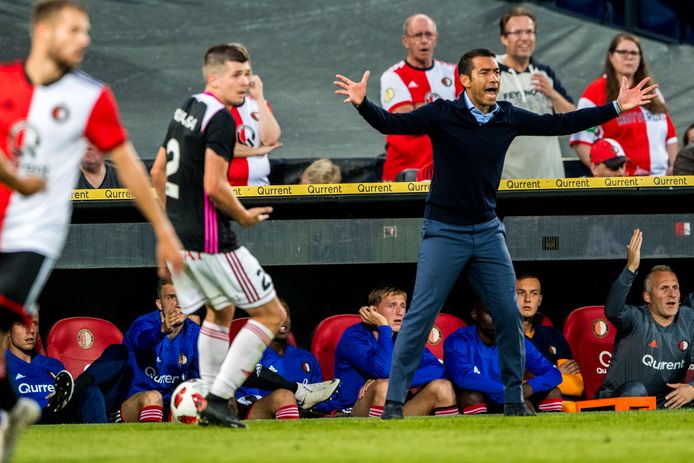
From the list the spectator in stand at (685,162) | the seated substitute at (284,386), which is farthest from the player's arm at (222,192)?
the spectator in stand at (685,162)

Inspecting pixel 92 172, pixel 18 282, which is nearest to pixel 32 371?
pixel 92 172

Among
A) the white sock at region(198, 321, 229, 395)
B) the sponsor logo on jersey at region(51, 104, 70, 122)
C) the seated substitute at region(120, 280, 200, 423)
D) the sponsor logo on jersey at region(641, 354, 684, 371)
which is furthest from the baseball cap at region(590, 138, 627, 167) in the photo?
the sponsor logo on jersey at region(51, 104, 70, 122)

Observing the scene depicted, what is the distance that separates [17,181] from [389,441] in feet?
7.57

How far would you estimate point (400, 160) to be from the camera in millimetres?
10133

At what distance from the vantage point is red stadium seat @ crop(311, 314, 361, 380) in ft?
32.7

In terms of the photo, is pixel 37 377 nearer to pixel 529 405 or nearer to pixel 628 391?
pixel 529 405

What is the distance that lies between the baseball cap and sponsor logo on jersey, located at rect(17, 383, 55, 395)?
14.2 ft

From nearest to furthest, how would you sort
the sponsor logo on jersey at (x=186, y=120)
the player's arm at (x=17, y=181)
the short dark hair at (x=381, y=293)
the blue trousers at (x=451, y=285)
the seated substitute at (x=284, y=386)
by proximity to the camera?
the player's arm at (x=17, y=181) → the sponsor logo on jersey at (x=186, y=120) → the blue trousers at (x=451, y=285) → the seated substitute at (x=284, y=386) → the short dark hair at (x=381, y=293)

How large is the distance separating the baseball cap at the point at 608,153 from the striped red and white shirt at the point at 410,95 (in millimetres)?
1151

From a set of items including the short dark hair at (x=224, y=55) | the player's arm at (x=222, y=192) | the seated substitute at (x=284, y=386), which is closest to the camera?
the player's arm at (x=222, y=192)

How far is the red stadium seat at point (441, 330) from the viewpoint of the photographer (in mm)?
10148

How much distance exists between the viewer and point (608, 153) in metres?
9.80

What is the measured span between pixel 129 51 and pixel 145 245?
3.37m

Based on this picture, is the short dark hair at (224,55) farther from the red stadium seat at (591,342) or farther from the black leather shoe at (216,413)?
the red stadium seat at (591,342)
